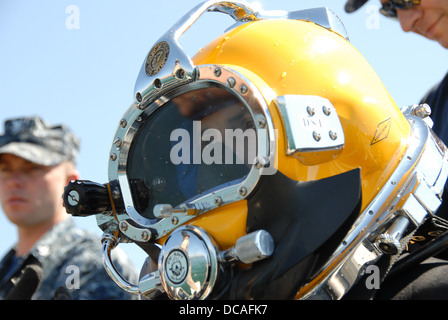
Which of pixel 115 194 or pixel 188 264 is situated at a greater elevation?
pixel 115 194

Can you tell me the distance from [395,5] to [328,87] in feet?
2.88

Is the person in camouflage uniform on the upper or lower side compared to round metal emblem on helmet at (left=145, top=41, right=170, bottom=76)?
lower

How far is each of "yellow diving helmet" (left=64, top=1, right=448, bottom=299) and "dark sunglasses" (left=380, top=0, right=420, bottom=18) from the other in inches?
24.6

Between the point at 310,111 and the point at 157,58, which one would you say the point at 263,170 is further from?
the point at 157,58

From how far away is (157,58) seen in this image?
1693 mm

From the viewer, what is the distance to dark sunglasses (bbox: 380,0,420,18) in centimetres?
229

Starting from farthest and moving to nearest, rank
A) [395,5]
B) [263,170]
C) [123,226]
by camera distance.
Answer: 1. [395,5]
2. [123,226]
3. [263,170]

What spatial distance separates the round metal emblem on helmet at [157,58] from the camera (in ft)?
5.49

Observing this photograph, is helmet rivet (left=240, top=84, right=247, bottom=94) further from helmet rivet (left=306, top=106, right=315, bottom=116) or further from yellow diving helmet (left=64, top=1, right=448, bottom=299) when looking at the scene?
helmet rivet (left=306, top=106, right=315, bottom=116)

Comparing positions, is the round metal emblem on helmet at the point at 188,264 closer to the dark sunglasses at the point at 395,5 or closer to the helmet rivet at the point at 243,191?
the helmet rivet at the point at 243,191

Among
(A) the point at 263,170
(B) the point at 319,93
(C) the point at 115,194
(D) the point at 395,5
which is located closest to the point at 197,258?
(A) the point at 263,170

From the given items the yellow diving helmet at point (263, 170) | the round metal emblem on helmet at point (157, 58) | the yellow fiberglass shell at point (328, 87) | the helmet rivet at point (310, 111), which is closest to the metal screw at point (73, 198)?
the yellow diving helmet at point (263, 170)

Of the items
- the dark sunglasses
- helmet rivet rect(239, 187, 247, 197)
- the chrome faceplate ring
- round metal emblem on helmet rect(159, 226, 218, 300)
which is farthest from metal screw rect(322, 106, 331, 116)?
the dark sunglasses
